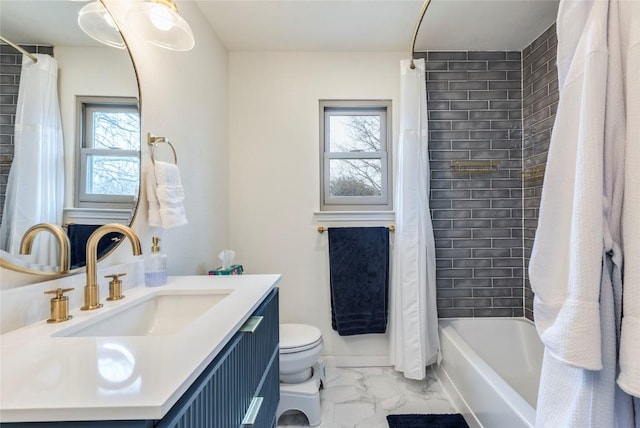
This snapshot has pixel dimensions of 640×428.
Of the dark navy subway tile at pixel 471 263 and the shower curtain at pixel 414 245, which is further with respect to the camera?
the dark navy subway tile at pixel 471 263

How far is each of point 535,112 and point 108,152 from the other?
8.08 ft

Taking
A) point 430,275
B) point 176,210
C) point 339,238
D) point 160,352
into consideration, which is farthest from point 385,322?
point 160,352

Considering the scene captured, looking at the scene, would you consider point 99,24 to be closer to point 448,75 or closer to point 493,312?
point 448,75

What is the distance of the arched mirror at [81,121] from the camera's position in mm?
709

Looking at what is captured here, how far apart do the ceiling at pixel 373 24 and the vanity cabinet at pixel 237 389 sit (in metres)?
1.65

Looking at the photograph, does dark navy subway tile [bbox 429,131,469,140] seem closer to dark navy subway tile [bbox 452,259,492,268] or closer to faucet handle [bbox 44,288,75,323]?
dark navy subway tile [bbox 452,259,492,268]

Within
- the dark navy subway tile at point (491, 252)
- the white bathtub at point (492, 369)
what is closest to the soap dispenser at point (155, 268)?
the white bathtub at point (492, 369)

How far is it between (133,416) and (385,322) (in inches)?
74.2

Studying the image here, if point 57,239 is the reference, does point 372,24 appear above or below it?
above

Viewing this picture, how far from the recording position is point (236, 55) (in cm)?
216

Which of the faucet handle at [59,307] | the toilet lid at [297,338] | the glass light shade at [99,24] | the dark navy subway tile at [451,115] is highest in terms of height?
the dark navy subway tile at [451,115]

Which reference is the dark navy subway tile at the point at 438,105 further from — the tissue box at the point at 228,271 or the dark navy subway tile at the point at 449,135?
the tissue box at the point at 228,271

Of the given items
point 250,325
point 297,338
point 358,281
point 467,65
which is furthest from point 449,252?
point 250,325

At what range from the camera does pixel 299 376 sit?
1.65 meters
